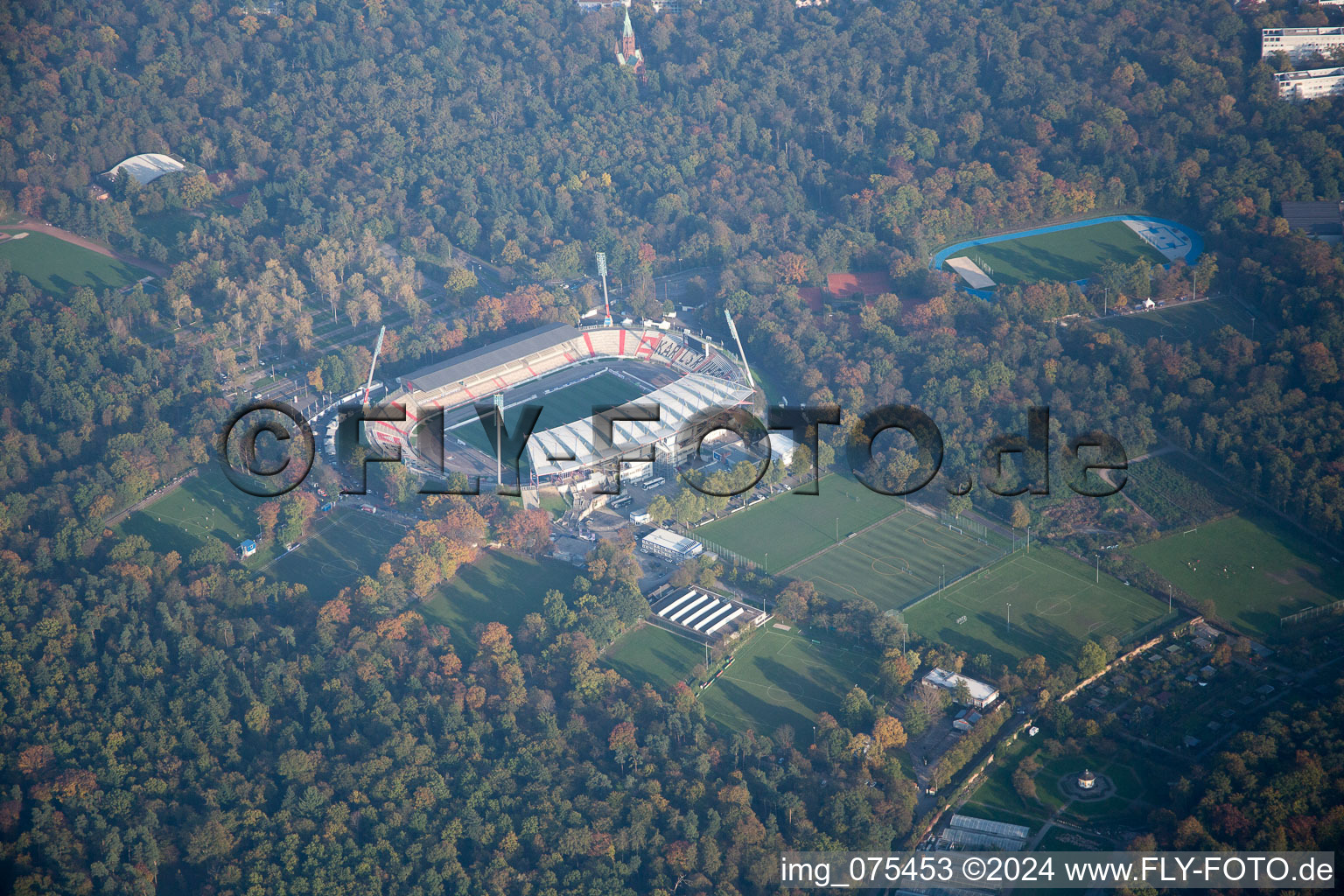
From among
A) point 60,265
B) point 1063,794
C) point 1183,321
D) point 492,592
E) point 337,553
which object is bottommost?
point 1063,794

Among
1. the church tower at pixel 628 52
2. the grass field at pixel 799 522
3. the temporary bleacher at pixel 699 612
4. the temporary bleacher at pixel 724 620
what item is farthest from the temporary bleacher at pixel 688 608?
the church tower at pixel 628 52

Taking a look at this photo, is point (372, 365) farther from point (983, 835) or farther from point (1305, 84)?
point (1305, 84)

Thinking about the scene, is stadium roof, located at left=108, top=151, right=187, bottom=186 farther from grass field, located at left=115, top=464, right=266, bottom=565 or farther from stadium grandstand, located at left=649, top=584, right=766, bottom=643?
stadium grandstand, located at left=649, top=584, right=766, bottom=643

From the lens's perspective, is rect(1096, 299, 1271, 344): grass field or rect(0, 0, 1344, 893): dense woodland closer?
rect(0, 0, 1344, 893): dense woodland

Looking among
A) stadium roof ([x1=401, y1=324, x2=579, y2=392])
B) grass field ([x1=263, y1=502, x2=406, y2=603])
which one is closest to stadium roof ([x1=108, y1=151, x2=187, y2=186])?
stadium roof ([x1=401, y1=324, x2=579, y2=392])

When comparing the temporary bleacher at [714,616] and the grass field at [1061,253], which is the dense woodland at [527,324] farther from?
the temporary bleacher at [714,616]

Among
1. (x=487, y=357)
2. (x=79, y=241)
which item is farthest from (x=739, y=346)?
(x=79, y=241)

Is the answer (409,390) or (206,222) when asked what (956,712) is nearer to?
(409,390)
